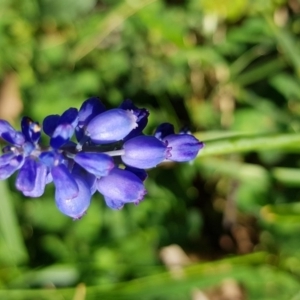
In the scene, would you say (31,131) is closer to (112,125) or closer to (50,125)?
(50,125)

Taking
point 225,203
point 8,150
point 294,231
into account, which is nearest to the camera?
point 8,150

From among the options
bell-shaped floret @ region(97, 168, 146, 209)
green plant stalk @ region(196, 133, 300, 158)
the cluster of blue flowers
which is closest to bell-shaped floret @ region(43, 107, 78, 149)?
the cluster of blue flowers

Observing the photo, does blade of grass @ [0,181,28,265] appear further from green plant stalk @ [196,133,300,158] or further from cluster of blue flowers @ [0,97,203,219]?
cluster of blue flowers @ [0,97,203,219]

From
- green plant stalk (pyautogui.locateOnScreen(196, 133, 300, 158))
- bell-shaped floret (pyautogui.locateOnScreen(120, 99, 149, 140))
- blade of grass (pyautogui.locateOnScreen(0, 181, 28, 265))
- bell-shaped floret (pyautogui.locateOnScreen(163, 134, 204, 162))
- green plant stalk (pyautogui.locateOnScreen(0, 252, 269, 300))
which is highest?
bell-shaped floret (pyautogui.locateOnScreen(120, 99, 149, 140))

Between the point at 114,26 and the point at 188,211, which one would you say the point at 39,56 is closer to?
the point at 114,26

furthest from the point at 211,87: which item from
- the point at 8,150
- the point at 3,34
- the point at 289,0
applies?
the point at 8,150

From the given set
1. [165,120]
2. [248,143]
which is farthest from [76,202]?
[165,120]
